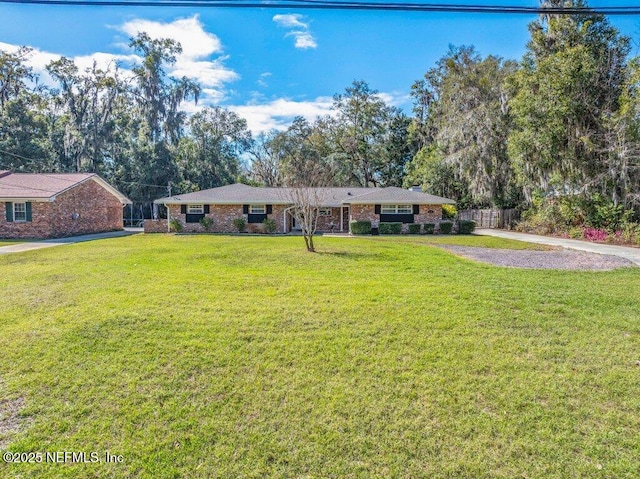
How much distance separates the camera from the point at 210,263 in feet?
32.4

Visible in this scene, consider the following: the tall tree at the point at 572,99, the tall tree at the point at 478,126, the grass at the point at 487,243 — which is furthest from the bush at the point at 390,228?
the tall tree at the point at 572,99

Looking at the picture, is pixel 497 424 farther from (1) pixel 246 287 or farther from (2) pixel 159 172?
(2) pixel 159 172

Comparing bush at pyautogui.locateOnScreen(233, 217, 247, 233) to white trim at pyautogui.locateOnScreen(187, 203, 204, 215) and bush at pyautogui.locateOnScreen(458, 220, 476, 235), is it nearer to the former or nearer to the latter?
white trim at pyautogui.locateOnScreen(187, 203, 204, 215)

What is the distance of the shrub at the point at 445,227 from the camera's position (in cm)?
2244

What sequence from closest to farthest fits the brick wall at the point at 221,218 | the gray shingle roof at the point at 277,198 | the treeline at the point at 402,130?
the treeline at the point at 402,130, the gray shingle roof at the point at 277,198, the brick wall at the point at 221,218

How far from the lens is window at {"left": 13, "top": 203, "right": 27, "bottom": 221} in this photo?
19906mm

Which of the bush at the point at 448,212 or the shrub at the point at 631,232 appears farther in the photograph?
the bush at the point at 448,212

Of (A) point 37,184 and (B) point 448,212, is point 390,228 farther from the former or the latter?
(A) point 37,184

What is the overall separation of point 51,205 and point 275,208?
39.7 feet

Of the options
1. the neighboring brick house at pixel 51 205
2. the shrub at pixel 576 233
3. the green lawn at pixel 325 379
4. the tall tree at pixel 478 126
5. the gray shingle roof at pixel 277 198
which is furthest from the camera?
the tall tree at pixel 478 126

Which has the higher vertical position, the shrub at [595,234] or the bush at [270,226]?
the bush at [270,226]

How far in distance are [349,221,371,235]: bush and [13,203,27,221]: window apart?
17.5 m

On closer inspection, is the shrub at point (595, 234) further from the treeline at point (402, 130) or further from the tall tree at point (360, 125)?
the tall tree at point (360, 125)

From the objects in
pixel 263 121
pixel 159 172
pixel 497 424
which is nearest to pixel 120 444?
pixel 497 424
